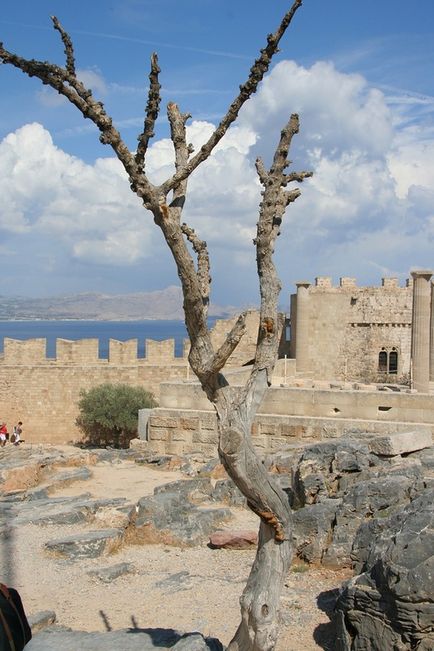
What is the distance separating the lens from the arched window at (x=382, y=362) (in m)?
31.7

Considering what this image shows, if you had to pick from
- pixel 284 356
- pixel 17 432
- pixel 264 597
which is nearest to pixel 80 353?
pixel 17 432

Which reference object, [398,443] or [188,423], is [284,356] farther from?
[398,443]

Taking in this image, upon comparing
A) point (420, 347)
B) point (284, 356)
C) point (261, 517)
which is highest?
point (420, 347)

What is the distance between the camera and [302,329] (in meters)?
30.9

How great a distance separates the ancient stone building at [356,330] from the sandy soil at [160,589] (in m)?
22.3

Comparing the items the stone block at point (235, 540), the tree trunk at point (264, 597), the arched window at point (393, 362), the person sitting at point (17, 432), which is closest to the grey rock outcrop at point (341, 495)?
the stone block at point (235, 540)

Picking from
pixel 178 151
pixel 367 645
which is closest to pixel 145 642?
pixel 367 645

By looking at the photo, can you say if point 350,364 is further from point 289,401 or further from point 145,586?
point 145,586

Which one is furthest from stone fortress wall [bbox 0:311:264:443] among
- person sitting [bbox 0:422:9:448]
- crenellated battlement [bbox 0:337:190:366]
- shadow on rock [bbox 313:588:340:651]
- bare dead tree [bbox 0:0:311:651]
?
bare dead tree [bbox 0:0:311:651]

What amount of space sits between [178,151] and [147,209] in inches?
31.2

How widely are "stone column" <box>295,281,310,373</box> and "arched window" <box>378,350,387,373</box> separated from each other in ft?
10.9

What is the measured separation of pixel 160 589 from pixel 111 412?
1981 cm

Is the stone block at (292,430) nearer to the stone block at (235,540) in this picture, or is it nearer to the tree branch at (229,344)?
the stone block at (235,540)

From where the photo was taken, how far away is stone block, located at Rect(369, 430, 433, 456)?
11.3 meters
